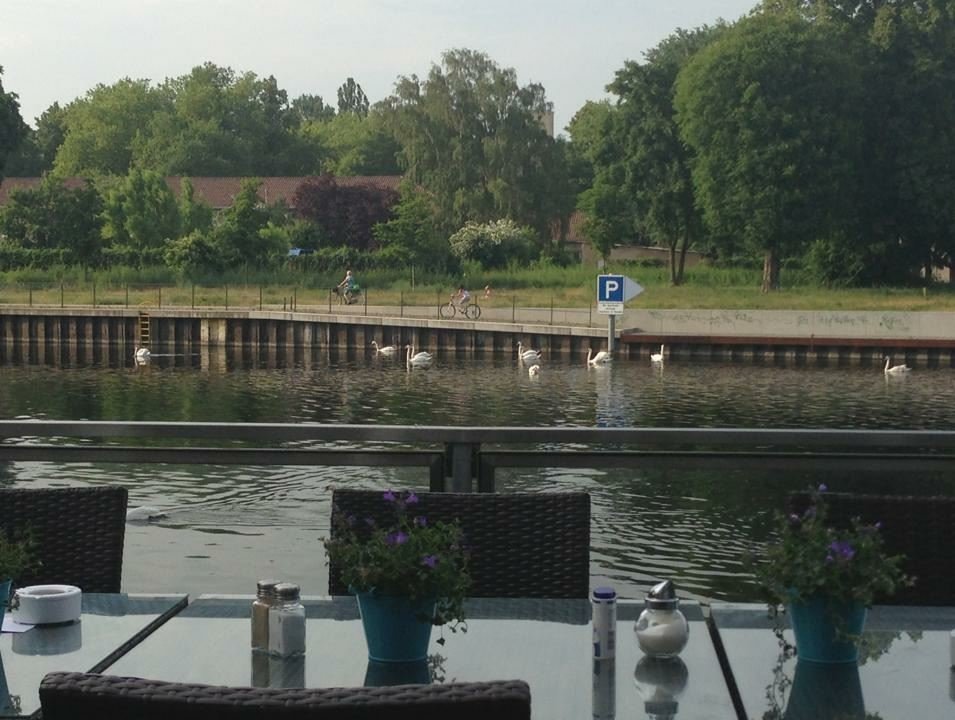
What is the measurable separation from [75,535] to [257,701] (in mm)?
2270

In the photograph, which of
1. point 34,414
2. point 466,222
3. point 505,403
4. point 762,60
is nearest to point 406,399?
point 505,403

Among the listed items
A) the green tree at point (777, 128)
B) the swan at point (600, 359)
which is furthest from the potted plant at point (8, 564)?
the green tree at point (777, 128)

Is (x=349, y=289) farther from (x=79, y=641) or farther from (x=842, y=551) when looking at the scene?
(x=842, y=551)

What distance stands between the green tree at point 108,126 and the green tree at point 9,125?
36.4 meters

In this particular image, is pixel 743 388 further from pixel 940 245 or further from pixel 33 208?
pixel 33 208

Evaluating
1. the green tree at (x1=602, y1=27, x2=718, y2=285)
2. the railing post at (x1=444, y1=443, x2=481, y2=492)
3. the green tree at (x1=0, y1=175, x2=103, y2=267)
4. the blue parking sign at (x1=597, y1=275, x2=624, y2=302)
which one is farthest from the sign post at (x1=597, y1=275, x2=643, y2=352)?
the railing post at (x1=444, y1=443, x2=481, y2=492)

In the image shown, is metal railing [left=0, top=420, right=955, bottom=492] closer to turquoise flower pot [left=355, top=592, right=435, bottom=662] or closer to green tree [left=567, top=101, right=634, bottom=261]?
turquoise flower pot [left=355, top=592, right=435, bottom=662]

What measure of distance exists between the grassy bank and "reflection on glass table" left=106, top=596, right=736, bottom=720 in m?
51.4

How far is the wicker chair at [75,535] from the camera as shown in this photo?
399cm

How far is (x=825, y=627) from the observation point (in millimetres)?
2992

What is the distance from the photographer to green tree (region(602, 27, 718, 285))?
211 ft

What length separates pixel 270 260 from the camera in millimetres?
63281

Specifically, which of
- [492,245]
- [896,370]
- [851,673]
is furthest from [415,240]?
[851,673]

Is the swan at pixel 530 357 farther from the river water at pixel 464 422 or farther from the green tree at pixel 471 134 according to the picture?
the green tree at pixel 471 134
